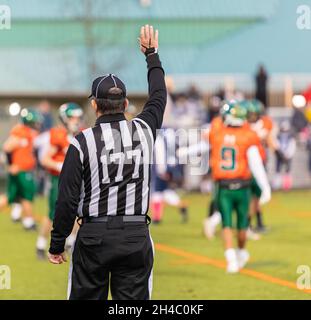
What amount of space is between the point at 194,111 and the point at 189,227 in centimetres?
894

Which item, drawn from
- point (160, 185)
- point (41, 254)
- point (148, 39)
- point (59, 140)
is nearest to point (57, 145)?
point (59, 140)

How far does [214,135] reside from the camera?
1311 centimetres

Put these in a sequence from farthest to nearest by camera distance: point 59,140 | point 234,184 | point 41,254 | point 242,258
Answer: point 41,254, point 59,140, point 242,258, point 234,184

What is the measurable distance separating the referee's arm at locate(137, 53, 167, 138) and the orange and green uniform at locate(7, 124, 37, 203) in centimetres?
948

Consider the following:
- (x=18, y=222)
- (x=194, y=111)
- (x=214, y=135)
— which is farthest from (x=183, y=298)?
(x=194, y=111)

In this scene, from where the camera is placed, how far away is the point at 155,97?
7.52 meters

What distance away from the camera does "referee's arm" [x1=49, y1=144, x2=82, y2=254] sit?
709 centimetres

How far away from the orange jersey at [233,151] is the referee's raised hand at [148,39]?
16.7 ft

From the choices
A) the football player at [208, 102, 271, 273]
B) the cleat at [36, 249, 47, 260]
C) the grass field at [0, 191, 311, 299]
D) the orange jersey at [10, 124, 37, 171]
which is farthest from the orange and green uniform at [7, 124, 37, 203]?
the football player at [208, 102, 271, 273]

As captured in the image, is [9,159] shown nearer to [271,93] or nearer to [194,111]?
[194,111]

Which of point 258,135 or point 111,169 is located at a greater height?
point 111,169

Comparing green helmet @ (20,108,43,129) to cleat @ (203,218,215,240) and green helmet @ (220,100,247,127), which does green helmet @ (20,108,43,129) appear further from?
green helmet @ (220,100,247,127)

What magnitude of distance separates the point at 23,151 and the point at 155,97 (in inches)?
384

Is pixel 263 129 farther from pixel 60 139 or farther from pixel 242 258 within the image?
pixel 60 139
